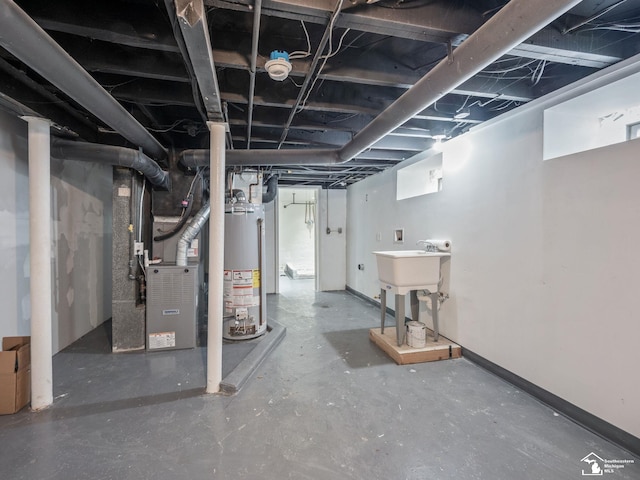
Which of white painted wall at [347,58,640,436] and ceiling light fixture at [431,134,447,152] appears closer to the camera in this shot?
white painted wall at [347,58,640,436]

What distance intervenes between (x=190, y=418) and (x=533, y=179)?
9.39 feet

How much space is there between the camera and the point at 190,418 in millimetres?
1757

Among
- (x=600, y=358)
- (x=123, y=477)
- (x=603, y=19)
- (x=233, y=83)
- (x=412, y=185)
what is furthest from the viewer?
(x=412, y=185)

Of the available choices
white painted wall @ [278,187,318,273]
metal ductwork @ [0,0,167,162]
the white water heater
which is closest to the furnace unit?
the white water heater

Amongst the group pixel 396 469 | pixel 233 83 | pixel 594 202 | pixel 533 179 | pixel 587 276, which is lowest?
pixel 396 469

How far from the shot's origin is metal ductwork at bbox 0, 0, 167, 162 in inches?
39.8

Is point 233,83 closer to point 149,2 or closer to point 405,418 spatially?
point 149,2

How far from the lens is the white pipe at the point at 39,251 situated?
5.77 feet

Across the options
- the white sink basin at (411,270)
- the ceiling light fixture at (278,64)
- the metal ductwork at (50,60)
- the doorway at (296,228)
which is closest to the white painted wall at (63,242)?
the metal ductwork at (50,60)

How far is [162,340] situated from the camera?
8.97 feet

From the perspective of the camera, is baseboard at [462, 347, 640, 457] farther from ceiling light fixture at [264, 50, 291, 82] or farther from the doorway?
the doorway

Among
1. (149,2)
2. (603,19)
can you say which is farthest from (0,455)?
(603,19)

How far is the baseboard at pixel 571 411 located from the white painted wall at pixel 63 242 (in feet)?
12.3

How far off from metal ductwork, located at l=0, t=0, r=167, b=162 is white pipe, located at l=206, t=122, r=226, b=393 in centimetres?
58
